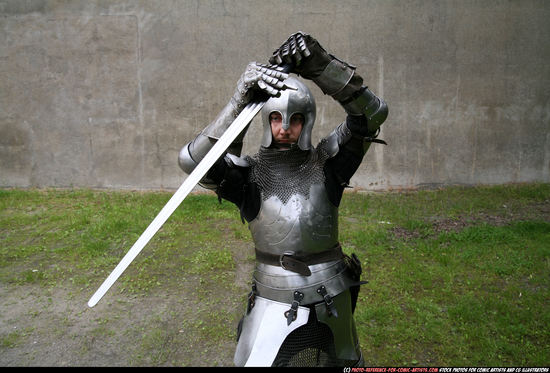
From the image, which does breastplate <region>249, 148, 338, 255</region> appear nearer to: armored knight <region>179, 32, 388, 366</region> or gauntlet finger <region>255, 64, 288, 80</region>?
armored knight <region>179, 32, 388, 366</region>

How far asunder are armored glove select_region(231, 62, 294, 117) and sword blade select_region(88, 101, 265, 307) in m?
0.04

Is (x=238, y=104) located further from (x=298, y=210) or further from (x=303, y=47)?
(x=298, y=210)

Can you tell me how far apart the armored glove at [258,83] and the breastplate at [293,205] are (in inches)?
16.2

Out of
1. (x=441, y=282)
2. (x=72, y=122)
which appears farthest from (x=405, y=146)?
(x=72, y=122)

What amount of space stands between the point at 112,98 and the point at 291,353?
5.91 m

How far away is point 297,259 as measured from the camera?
1.88 m

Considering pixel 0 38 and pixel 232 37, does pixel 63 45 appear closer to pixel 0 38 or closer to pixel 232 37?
pixel 0 38

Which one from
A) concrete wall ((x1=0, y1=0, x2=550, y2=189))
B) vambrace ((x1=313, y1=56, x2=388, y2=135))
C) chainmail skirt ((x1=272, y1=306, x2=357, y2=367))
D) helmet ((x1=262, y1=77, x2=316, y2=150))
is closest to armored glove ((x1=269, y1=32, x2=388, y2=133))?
vambrace ((x1=313, y1=56, x2=388, y2=135))

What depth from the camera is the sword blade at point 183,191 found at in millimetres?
1411

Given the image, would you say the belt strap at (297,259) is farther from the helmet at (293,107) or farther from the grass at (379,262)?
the grass at (379,262)

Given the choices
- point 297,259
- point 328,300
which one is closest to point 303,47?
point 297,259

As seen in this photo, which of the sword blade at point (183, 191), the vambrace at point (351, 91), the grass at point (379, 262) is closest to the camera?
the sword blade at point (183, 191)

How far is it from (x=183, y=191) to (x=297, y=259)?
2.30 feet

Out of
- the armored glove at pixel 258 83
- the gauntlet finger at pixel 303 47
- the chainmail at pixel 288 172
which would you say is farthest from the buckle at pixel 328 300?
the gauntlet finger at pixel 303 47
